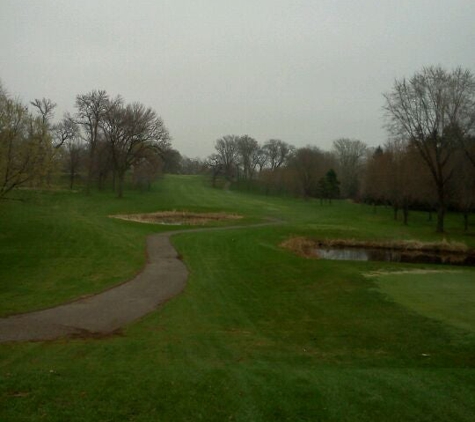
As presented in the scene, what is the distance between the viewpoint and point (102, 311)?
43.0ft

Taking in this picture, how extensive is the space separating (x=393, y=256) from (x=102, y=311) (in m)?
22.6

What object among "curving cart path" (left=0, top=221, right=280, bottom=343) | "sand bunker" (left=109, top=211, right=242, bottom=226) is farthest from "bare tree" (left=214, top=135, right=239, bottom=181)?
"curving cart path" (left=0, top=221, right=280, bottom=343)

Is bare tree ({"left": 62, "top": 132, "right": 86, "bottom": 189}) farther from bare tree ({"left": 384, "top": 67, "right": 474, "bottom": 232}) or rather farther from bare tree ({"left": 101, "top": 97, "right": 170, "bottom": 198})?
bare tree ({"left": 384, "top": 67, "right": 474, "bottom": 232})

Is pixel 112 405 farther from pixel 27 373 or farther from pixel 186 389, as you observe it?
pixel 27 373

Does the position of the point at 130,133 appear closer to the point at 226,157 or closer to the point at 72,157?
the point at 72,157

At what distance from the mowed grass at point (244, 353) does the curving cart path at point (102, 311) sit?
60 centimetres

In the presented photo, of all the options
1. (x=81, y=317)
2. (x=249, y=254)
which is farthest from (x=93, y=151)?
(x=81, y=317)

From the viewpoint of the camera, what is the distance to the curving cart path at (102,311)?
1088 cm

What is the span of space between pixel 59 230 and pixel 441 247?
26.5 meters

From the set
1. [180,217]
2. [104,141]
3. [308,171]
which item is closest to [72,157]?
[104,141]

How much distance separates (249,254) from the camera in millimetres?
25031

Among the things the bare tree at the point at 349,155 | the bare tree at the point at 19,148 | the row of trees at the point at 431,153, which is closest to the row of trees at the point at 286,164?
the bare tree at the point at 349,155

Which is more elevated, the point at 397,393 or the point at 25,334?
the point at 397,393

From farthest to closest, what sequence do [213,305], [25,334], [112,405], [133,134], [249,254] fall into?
[133,134], [249,254], [213,305], [25,334], [112,405]
